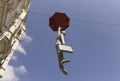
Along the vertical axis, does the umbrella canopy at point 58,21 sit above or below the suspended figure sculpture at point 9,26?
above

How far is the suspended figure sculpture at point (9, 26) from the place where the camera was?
22.3 meters

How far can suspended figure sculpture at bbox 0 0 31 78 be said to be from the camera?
22.3 m

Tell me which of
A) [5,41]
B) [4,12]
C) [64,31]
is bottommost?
[5,41]

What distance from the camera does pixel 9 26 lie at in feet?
79.3

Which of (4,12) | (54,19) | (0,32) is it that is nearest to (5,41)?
(0,32)

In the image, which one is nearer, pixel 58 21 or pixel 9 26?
pixel 58 21

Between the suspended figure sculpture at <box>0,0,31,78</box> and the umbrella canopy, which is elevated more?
the umbrella canopy

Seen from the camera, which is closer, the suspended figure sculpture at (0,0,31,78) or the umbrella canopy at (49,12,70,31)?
the umbrella canopy at (49,12,70,31)

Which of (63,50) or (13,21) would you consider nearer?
(63,50)

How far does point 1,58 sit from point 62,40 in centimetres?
1248

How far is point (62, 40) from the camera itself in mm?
11484

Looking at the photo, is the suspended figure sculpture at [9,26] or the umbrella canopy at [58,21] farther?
the suspended figure sculpture at [9,26]

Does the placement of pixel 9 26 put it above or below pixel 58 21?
below

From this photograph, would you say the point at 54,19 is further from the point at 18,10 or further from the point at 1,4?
the point at 18,10
